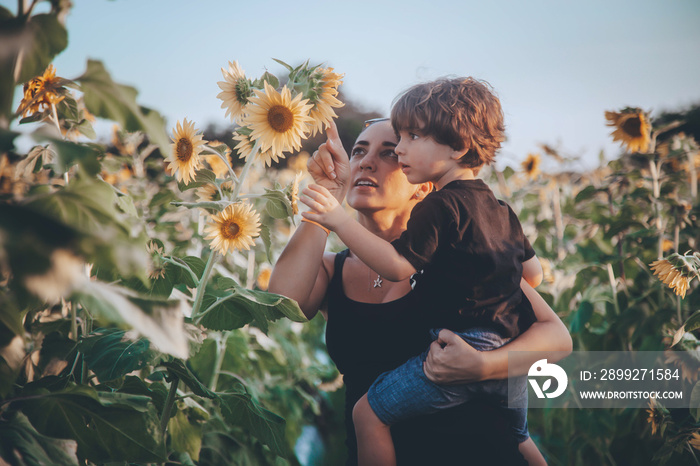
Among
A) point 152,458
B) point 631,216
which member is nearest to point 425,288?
point 152,458

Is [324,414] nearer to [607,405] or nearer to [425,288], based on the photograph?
[607,405]

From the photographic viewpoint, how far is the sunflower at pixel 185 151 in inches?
52.7

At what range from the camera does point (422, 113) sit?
177cm

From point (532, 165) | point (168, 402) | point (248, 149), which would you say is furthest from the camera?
point (532, 165)

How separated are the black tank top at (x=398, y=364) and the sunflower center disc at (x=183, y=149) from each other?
2.87ft

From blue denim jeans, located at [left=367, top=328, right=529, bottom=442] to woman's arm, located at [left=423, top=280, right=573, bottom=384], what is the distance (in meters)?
0.03

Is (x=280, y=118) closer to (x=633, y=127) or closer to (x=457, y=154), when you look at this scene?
(x=457, y=154)

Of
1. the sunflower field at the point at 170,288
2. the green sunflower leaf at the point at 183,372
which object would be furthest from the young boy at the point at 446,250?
the green sunflower leaf at the point at 183,372

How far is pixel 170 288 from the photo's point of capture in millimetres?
1330

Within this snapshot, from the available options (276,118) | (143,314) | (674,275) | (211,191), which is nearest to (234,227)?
(211,191)

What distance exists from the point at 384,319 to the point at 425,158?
0.59 meters

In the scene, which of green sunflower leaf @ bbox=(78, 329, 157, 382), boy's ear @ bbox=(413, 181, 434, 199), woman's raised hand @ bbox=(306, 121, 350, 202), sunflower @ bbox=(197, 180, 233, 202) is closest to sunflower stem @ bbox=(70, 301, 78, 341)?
green sunflower leaf @ bbox=(78, 329, 157, 382)

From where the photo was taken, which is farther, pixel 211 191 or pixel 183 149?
pixel 211 191

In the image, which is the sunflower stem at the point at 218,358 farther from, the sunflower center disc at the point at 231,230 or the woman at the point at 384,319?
the sunflower center disc at the point at 231,230
